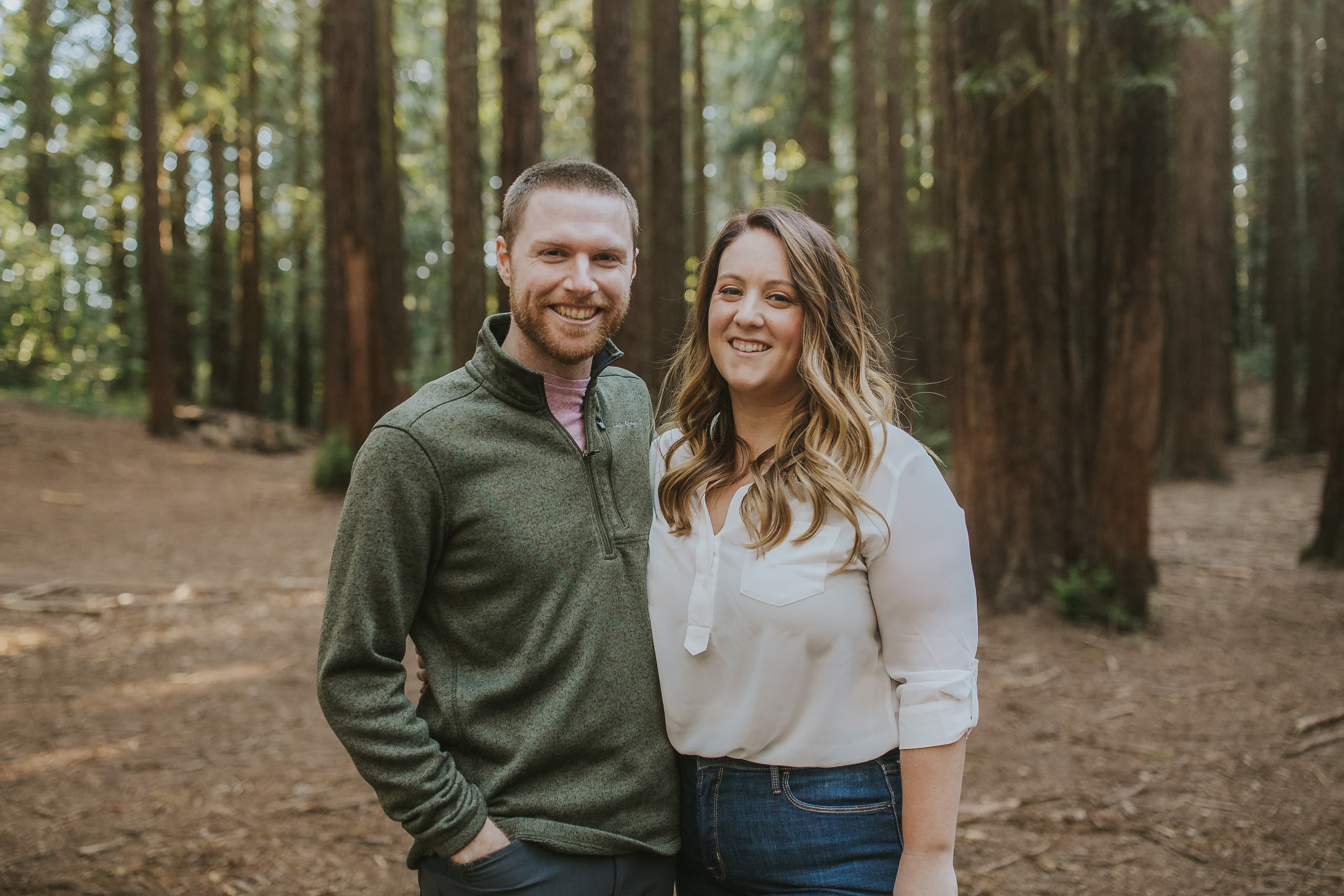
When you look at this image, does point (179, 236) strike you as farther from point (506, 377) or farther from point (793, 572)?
point (793, 572)

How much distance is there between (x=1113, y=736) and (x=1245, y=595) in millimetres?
3507

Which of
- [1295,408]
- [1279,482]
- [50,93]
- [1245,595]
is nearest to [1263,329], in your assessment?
[1295,408]

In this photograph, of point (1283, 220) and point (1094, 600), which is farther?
point (1283, 220)

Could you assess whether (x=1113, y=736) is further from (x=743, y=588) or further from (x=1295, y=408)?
(x=1295, y=408)

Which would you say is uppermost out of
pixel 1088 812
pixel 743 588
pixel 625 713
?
pixel 743 588

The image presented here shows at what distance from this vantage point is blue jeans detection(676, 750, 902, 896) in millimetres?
2055

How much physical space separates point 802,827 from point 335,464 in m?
12.7

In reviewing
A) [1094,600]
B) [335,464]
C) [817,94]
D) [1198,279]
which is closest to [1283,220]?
[1198,279]

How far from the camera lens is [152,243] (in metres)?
15.9

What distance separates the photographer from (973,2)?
21.3 feet

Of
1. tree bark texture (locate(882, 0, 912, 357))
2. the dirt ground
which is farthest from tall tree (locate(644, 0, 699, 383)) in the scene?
the dirt ground

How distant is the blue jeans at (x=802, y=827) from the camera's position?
6.74ft

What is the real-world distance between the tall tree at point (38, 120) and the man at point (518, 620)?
82.4 ft

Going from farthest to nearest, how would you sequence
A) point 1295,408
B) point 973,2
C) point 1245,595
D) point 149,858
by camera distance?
Answer: 1. point 1295,408
2. point 1245,595
3. point 973,2
4. point 149,858
